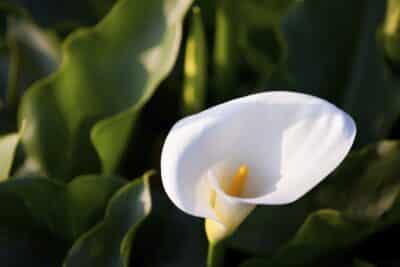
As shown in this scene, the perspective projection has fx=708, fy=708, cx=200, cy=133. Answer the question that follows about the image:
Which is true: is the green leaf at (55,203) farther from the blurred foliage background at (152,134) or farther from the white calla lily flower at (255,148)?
the white calla lily flower at (255,148)

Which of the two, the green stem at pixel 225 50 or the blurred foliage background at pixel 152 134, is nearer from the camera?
the blurred foliage background at pixel 152 134

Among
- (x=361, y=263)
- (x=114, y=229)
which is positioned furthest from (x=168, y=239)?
(x=361, y=263)

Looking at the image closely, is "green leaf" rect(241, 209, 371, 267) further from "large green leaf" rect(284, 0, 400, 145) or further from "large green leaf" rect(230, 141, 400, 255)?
"large green leaf" rect(284, 0, 400, 145)

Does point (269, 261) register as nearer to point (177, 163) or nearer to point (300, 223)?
point (300, 223)

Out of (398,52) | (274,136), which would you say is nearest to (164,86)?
(398,52)

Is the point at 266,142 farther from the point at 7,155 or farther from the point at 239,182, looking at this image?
the point at 7,155

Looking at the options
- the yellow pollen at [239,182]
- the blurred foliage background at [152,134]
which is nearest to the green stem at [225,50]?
the blurred foliage background at [152,134]

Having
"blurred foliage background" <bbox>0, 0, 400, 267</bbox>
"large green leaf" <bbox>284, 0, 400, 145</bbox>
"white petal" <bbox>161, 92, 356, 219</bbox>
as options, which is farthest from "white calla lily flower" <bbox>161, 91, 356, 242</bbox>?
"large green leaf" <bbox>284, 0, 400, 145</bbox>
